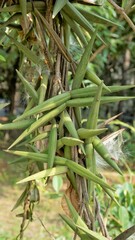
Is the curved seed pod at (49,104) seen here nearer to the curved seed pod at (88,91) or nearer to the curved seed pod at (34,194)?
the curved seed pod at (88,91)

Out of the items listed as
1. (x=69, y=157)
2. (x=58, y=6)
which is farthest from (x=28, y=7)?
(x=69, y=157)

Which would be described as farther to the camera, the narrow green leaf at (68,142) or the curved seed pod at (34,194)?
the curved seed pod at (34,194)

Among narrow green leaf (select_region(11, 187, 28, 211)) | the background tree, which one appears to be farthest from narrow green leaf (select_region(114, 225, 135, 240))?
narrow green leaf (select_region(11, 187, 28, 211))

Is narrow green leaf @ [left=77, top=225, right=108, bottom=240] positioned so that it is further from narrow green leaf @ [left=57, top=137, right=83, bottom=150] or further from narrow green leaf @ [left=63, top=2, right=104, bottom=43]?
narrow green leaf @ [left=63, top=2, right=104, bottom=43]

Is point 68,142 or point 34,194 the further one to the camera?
point 34,194

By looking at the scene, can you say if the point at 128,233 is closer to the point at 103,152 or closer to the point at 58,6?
the point at 103,152

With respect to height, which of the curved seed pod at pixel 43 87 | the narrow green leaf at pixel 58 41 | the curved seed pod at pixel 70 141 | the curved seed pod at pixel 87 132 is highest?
the narrow green leaf at pixel 58 41

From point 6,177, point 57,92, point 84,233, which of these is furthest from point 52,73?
point 6,177

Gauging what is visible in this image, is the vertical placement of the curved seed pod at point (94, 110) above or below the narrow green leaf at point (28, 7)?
below

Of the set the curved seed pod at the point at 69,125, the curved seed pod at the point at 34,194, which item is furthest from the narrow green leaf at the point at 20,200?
the curved seed pod at the point at 69,125
